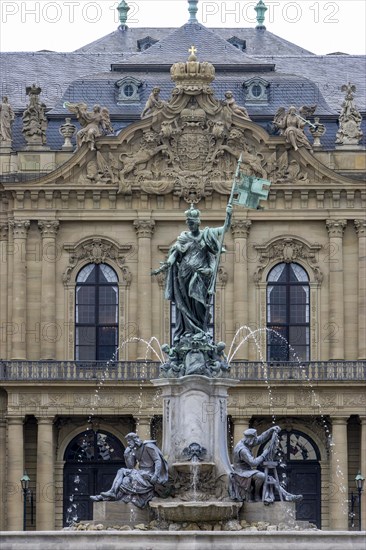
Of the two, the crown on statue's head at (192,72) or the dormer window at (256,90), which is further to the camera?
the dormer window at (256,90)

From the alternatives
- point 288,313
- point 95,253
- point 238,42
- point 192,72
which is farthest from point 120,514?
point 238,42

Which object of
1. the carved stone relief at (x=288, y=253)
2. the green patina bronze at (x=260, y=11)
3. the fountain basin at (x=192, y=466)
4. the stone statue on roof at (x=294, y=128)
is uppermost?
the green patina bronze at (x=260, y=11)

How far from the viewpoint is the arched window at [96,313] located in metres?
78.2

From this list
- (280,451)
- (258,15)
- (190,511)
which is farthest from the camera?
(258,15)

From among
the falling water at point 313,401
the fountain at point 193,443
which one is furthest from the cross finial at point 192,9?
the fountain at point 193,443

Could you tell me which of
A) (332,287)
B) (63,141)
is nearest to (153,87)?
(63,141)

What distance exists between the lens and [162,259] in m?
78.4

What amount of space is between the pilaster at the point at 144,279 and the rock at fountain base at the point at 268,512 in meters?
27.8

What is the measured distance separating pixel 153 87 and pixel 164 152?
3.99m

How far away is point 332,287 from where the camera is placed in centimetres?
7838

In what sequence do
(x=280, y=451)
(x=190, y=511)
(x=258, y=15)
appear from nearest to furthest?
(x=190, y=511)
(x=280, y=451)
(x=258, y=15)

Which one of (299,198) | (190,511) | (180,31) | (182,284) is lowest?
(190,511)

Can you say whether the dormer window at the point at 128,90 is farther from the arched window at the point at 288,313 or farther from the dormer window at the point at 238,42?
the dormer window at the point at 238,42

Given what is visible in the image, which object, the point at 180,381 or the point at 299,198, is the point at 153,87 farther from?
the point at 180,381
